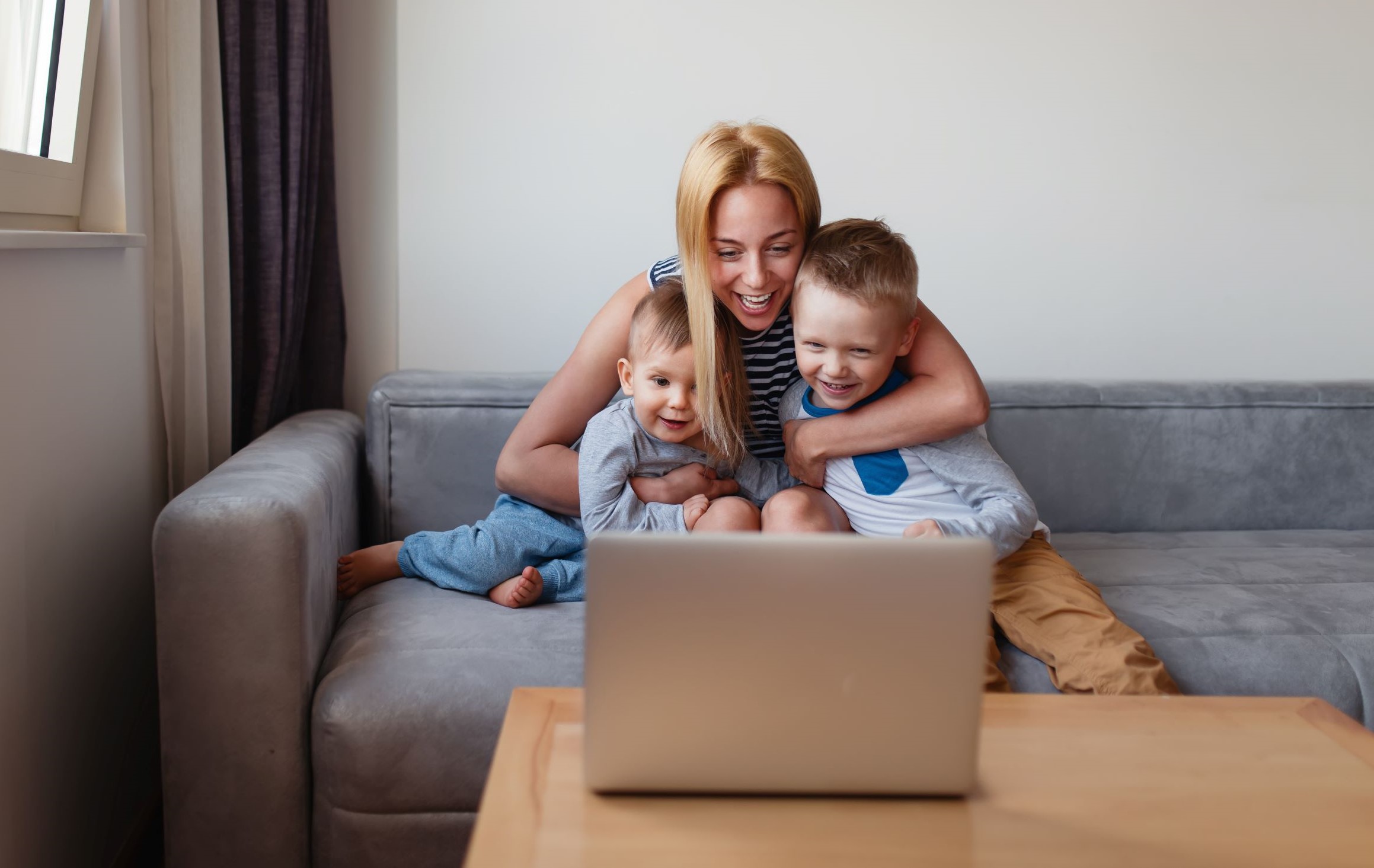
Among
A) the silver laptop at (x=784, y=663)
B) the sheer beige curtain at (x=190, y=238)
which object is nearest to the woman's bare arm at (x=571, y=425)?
the sheer beige curtain at (x=190, y=238)

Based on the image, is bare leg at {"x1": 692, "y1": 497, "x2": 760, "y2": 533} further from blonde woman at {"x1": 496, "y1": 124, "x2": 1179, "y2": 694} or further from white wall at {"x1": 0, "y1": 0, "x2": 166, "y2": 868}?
white wall at {"x1": 0, "y1": 0, "x2": 166, "y2": 868}

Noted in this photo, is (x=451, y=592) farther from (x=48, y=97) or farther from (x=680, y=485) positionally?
(x=48, y=97)

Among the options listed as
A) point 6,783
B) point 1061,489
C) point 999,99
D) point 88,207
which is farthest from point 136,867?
point 999,99

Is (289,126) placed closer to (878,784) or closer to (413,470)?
(413,470)

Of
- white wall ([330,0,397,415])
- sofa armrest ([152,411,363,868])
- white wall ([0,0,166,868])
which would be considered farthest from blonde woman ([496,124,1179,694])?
white wall ([330,0,397,415])

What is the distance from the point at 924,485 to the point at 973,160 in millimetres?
1014

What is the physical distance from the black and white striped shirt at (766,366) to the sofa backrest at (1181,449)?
0.46 meters

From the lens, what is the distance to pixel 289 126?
213 cm

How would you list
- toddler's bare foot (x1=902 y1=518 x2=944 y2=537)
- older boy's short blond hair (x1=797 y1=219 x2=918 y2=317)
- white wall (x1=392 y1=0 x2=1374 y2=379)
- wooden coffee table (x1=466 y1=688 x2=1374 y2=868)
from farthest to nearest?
white wall (x1=392 y1=0 x2=1374 y2=379)
older boy's short blond hair (x1=797 y1=219 x2=918 y2=317)
toddler's bare foot (x1=902 y1=518 x2=944 y2=537)
wooden coffee table (x1=466 y1=688 x2=1374 y2=868)

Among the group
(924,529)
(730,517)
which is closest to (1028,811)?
(924,529)

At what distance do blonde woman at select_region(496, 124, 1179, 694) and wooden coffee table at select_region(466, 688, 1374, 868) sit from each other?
1.84ft

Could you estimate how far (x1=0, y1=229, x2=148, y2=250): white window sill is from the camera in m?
1.28

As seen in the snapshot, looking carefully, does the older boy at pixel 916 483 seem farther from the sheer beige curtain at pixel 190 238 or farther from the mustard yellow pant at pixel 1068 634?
the sheer beige curtain at pixel 190 238

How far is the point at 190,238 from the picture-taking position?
1.92 meters
